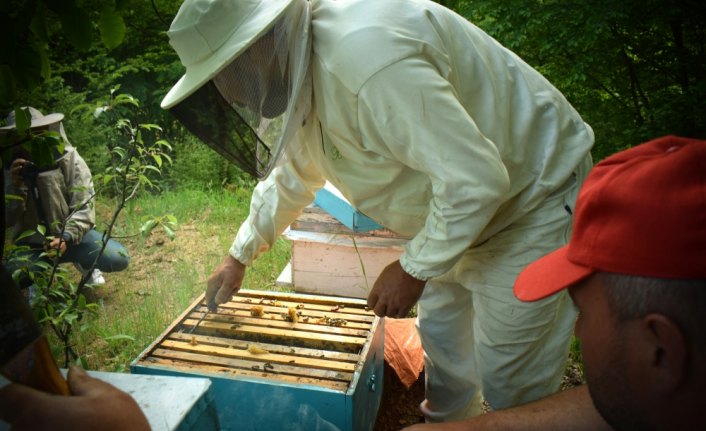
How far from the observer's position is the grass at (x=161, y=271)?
150 inches

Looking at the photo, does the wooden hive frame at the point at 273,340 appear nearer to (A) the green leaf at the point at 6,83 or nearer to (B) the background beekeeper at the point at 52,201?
(A) the green leaf at the point at 6,83

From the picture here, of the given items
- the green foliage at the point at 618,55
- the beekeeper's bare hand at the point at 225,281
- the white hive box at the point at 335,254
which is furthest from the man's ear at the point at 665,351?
Answer: the green foliage at the point at 618,55

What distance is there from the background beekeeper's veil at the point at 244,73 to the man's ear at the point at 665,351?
1343 millimetres

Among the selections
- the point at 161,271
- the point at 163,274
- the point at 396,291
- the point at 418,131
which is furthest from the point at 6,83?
the point at 161,271

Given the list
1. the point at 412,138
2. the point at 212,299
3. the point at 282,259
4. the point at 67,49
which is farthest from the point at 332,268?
the point at 67,49

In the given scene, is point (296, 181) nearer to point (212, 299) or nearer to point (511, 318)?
point (212, 299)

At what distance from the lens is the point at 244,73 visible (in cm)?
196

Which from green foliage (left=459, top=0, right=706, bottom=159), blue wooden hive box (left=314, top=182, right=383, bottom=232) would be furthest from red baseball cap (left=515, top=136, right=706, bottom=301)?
green foliage (left=459, top=0, right=706, bottom=159)

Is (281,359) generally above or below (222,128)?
below

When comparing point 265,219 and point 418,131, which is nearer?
point 418,131

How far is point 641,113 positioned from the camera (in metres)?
4.47

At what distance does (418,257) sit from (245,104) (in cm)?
89

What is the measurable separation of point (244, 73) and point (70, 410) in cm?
136

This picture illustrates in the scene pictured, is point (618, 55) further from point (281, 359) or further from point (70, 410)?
point (70, 410)
